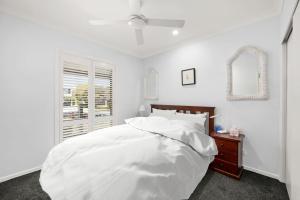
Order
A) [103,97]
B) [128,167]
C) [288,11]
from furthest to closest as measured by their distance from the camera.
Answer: [103,97]
[288,11]
[128,167]

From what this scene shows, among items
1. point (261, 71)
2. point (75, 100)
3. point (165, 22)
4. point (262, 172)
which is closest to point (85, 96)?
point (75, 100)

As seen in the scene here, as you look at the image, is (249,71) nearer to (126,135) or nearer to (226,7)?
(226,7)

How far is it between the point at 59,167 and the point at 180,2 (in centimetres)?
255

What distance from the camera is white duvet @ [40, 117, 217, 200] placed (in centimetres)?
98

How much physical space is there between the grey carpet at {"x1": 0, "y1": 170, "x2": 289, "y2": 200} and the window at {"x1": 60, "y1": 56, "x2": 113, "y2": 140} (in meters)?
0.89

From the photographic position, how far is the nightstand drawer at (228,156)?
84.9 inches

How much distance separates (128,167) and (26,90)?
7.70ft

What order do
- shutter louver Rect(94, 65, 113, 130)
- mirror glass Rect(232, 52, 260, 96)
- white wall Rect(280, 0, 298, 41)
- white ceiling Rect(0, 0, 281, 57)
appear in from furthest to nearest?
shutter louver Rect(94, 65, 113, 130)
mirror glass Rect(232, 52, 260, 96)
white ceiling Rect(0, 0, 281, 57)
white wall Rect(280, 0, 298, 41)

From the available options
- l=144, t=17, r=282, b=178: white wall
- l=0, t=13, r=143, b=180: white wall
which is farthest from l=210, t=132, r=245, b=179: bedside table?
l=0, t=13, r=143, b=180: white wall

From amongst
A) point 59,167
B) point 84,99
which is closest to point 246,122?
point 59,167

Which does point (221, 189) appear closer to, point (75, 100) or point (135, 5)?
point (135, 5)

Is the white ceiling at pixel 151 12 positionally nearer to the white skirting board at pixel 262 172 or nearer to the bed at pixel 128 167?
the bed at pixel 128 167

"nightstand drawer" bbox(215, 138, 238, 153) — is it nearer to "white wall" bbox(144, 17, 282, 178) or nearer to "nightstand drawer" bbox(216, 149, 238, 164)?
"nightstand drawer" bbox(216, 149, 238, 164)

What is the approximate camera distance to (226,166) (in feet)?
7.40
